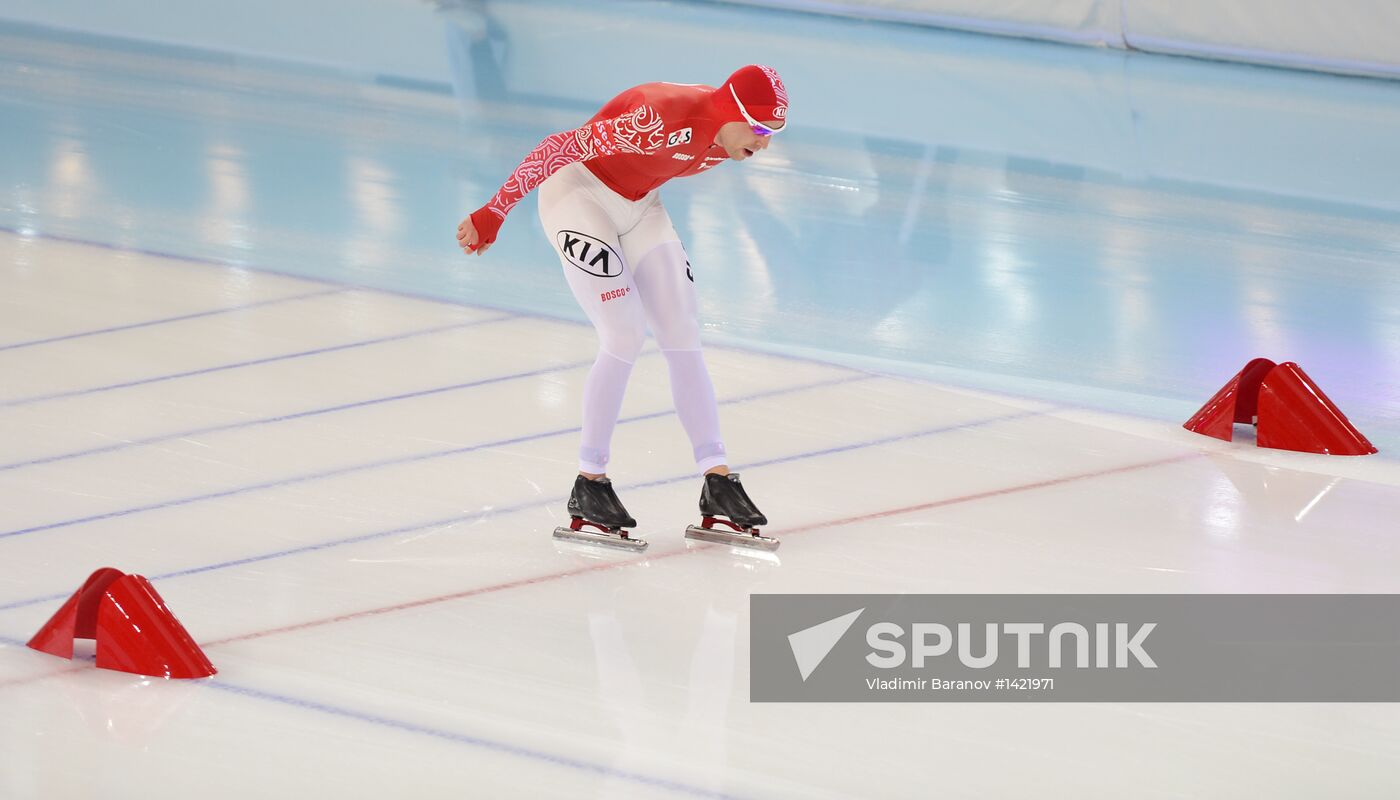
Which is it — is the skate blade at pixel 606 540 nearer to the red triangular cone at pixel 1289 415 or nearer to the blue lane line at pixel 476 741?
the blue lane line at pixel 476 741

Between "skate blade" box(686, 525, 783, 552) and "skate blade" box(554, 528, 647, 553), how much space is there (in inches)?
5.0

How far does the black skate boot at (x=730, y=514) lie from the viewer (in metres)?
4.03

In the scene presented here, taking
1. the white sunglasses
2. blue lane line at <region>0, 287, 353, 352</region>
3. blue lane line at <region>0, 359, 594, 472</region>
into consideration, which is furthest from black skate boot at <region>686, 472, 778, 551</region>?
blue lane line at <region>0, 287, 353, 352</region>

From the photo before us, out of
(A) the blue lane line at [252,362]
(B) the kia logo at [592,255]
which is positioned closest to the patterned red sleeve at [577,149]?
(B) the kia logo at [592,255]

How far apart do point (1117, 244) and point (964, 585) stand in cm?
393

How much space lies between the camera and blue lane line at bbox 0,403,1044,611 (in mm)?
3815

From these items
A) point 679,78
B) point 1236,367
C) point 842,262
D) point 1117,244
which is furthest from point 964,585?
point 679,78

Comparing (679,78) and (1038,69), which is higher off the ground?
(1038,69)

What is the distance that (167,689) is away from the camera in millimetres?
3252

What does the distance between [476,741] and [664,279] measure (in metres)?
1.27

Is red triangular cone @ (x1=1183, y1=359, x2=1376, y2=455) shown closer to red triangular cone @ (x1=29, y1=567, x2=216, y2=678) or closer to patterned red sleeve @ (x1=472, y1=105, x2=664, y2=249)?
patterned red sleeve @ (x1=472, y1=105, x2=664, y2=249)

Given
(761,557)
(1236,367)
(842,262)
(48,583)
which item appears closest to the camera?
(48,583)

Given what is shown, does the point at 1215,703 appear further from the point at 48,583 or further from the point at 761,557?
the point at 48,583

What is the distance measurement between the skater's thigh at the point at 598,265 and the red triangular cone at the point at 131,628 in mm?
1112
